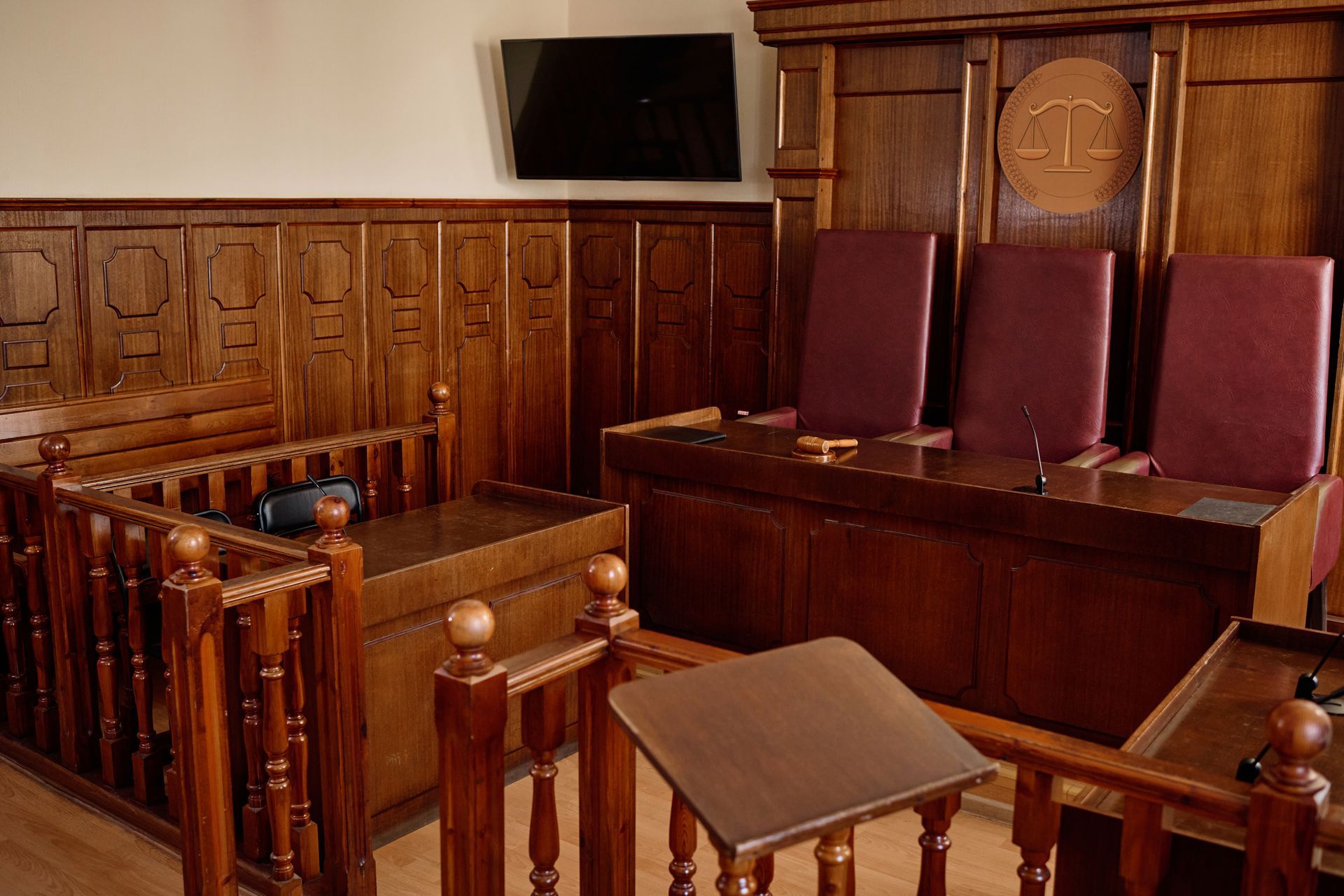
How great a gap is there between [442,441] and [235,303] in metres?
1.33

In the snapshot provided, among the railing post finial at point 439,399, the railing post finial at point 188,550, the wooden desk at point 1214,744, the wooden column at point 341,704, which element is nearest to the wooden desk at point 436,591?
the wooden column at point 341,704

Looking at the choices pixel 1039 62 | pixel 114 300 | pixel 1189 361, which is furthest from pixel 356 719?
pixel 1039 62

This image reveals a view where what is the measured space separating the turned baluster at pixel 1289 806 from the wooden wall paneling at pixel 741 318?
4.26 meters

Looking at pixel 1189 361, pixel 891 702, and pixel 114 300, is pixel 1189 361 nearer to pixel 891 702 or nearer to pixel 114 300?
pixel 891 702

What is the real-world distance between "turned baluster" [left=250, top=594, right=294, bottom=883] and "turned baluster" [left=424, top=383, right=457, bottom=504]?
1317mm

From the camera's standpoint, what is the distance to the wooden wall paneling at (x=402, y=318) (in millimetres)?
5262

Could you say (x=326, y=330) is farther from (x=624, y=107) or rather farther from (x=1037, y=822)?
(x=1037, y=822)

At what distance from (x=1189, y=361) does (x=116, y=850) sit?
11.7 ft

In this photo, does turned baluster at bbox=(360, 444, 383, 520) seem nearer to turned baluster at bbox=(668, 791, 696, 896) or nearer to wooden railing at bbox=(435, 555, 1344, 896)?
wooden railing at bbox=(435, 555, 1344, 896)

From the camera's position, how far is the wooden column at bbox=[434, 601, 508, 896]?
64.5 inches

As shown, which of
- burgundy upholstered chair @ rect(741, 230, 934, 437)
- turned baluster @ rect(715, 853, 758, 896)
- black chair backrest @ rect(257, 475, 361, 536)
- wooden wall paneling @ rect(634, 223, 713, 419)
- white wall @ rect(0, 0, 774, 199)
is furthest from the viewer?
wooden wall paneling @ rect(634, 223, 713, 419)

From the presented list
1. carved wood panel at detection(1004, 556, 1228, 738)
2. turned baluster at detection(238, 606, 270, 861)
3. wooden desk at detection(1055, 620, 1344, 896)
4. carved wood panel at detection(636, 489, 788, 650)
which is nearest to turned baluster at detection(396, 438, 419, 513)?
carved wood panel at detection(636, 489, 788, 650)

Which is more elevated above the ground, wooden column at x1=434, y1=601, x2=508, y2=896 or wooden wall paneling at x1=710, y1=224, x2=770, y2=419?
wooden wall paneling at x1=710, y1=224, x2=770, y2=419

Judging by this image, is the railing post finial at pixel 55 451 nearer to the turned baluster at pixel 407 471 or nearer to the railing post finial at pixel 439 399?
the turned baluster at pixel 407 471
